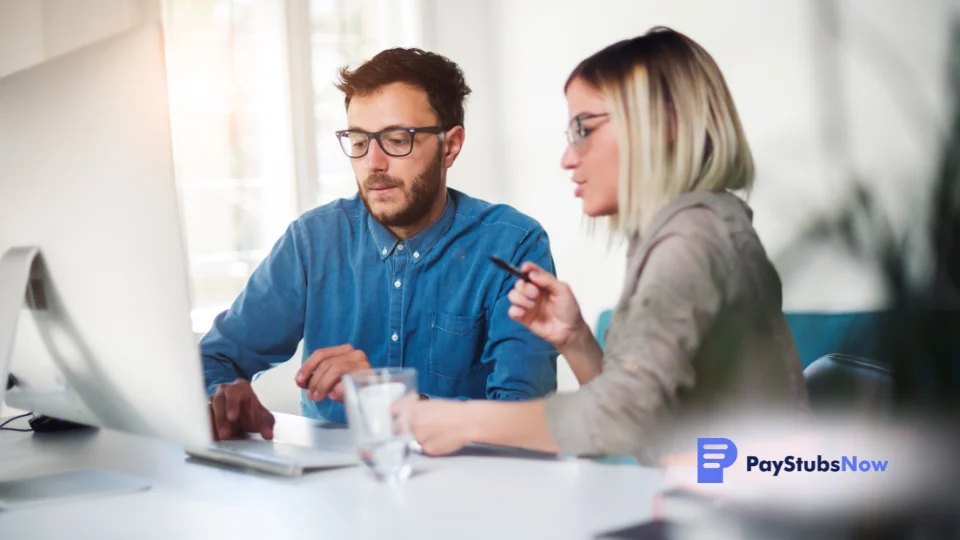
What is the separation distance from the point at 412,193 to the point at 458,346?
0.31 m

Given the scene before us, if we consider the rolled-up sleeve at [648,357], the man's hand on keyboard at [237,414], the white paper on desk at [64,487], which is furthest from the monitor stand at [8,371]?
the rolled-up sleeve at [648,357]

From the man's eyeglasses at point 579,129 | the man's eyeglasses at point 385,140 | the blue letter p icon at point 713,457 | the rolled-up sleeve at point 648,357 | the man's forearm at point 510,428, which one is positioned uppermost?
the man's eyeglasses at point 385,140

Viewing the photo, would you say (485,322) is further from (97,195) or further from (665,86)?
(97,195)

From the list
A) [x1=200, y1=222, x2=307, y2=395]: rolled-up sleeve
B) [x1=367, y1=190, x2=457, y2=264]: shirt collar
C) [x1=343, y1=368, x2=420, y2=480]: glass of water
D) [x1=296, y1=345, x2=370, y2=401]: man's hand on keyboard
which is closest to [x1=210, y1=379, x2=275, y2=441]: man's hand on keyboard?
[x1=296, y1=345, x2=370, y2=401]: man's hand on keyboard

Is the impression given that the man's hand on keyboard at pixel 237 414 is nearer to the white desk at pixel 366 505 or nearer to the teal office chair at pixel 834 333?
the white desk at pixel 366 505

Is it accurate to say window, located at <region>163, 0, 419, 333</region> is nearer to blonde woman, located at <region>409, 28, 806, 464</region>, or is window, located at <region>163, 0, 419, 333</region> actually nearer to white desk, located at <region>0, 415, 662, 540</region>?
blonde woman, located at <region>409, 28, 806, 464</region>

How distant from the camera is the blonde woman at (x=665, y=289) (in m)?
0.91

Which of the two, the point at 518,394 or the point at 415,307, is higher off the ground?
the point at 415,307

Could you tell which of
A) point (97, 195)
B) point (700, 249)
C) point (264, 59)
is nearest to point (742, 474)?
point (700, 249)

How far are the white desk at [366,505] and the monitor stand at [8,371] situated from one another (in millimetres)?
26

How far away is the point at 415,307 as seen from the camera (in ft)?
5.41

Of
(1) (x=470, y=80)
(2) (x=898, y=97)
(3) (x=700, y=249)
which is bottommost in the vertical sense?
(3) (x=700, y=249)

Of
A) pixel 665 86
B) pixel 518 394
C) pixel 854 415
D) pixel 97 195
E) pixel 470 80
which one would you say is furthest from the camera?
pixel 470 80

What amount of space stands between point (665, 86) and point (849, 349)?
59cm
